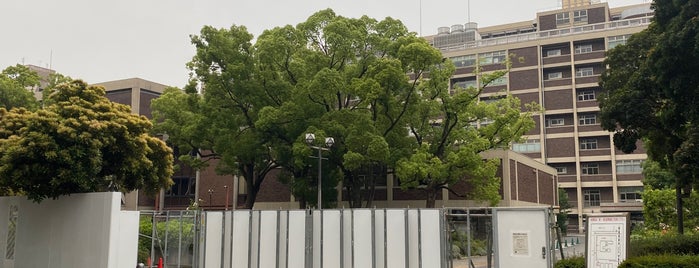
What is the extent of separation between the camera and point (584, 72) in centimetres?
6638

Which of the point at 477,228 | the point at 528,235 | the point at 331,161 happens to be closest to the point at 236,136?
the point at 331,161

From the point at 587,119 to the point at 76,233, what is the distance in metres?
57.1

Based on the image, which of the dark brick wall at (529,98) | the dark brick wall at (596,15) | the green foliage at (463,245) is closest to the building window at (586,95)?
the dark brick wall at (529,98)

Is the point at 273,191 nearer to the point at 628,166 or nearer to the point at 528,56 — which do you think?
the point at 528,56

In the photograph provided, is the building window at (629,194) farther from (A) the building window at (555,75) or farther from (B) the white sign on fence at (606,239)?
(B) the white sign on fence at (606,239)

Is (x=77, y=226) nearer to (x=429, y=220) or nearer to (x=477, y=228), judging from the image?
(x=429, y=220)

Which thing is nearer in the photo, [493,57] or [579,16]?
[493,57]

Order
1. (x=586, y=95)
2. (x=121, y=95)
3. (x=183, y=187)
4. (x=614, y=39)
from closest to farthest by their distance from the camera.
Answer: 1. (x=121, y=95)
2. (x=183, y=187)
3. (x=614, y=39)
4. (x=586, y=95)

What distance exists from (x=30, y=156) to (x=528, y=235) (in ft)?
47.4

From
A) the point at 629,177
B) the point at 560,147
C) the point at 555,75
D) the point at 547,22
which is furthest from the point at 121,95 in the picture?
the point at 547,22

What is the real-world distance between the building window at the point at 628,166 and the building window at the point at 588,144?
2812 mm

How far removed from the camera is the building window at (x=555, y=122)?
2633 inches

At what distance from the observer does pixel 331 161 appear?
3531cm

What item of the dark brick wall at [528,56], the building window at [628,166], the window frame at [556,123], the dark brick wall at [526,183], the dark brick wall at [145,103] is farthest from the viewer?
the dark brick wall at [528,56]
